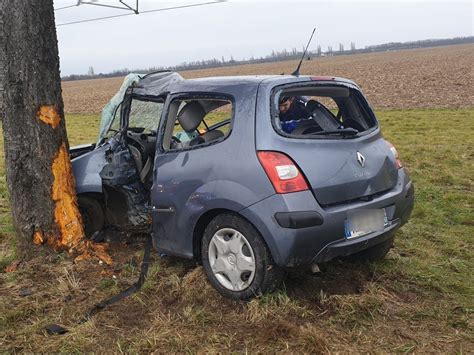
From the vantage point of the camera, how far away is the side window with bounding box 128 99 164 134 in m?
5.41

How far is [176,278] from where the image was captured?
13.6 feet

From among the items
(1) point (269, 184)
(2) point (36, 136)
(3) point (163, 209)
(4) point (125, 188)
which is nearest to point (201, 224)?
(3) point (163, 209)

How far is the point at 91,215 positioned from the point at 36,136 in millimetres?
1116

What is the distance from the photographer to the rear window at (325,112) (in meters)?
4.02

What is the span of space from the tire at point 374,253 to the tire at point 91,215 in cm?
264

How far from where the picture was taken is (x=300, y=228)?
333cm

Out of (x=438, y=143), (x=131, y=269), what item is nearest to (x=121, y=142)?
(x=131, y=269)

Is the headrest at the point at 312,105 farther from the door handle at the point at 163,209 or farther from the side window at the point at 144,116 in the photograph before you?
the side window at the point at 144,116

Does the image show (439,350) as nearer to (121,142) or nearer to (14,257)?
(121,142)

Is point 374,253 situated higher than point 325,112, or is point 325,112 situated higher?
point 325,112

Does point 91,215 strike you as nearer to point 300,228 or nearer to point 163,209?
point 163,209

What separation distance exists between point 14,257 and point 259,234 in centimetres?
267

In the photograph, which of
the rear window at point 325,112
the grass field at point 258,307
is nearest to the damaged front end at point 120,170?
the grass field at point 258,307

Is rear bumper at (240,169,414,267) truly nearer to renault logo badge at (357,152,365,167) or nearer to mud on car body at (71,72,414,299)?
mud on car body at (71,72,414,299)
